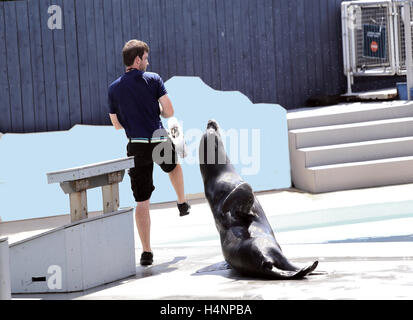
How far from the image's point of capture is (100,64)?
1128cm

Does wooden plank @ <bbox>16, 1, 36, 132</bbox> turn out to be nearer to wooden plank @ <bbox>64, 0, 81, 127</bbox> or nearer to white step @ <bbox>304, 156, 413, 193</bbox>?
wooden plank @ <bbox>64, 0, 81, 127</bbox>

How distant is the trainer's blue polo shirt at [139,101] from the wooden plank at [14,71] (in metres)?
4.00

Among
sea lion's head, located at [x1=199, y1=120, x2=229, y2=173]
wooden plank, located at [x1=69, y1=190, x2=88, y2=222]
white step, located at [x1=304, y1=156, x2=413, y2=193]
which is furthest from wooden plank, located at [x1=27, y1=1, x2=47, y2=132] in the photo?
wooden plank, located at [x1=69, y1=190, x2=88, y2=222]

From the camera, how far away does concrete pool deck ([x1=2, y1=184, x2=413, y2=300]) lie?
5.78m

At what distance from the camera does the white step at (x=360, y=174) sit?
10.9 meters

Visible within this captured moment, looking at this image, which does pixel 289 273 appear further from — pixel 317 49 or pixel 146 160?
pixel 317 49

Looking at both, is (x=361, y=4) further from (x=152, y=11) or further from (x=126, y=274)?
(x=126, y=274)

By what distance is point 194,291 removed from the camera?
593 centimetres

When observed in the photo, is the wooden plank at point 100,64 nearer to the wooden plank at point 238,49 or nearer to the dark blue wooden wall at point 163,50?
the dark blue wooden wall at point 163,50

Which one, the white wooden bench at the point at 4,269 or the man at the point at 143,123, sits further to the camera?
the man at the point at 143,123

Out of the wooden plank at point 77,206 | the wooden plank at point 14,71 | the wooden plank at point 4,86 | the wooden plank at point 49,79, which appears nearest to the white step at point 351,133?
the wooden plank at point 49,79

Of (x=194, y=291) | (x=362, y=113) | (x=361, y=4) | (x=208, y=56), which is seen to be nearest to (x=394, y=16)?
(x=361, y=4)

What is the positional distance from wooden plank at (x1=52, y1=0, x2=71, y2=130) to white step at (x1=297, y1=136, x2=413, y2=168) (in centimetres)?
284

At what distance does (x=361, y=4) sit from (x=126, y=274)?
23.3ft
